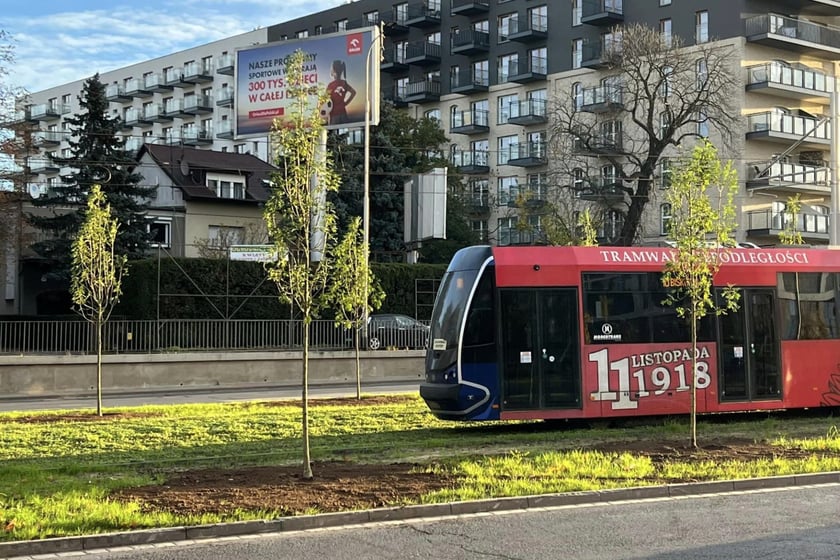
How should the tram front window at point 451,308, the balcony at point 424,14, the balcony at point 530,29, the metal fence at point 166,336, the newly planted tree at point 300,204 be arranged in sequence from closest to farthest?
the newly planted tree at point 300,204 → the tram front window at point 451,308 → the metal fence at point 166,336 → the balcony at point 530,29 → the balcony at point 424,14

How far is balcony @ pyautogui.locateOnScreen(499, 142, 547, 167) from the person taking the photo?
64.6 metres

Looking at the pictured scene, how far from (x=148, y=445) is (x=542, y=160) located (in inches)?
2040

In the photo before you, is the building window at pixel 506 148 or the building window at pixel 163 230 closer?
the building window at pixel 163 230

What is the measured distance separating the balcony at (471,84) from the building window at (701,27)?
55.1 ft

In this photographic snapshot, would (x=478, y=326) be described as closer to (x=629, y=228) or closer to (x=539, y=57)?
(x=629, y=228)

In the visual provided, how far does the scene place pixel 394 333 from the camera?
36250 mm

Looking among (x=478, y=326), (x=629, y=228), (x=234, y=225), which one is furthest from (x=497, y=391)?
(x=234, y=225)

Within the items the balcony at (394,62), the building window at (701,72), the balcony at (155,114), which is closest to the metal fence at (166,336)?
the building window at (701,72)

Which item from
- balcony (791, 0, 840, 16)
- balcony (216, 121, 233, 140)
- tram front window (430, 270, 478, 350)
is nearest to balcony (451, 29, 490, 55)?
balcony (791, 0, 840, 16)

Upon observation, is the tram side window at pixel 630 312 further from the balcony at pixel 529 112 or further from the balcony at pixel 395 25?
the balcony at pixel 395 25

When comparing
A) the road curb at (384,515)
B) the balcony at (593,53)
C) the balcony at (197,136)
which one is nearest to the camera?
the road curb at (384,515)

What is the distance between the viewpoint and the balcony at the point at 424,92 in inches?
2835

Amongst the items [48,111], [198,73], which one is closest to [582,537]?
[198,73]

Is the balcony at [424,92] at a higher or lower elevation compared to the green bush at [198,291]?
higher
